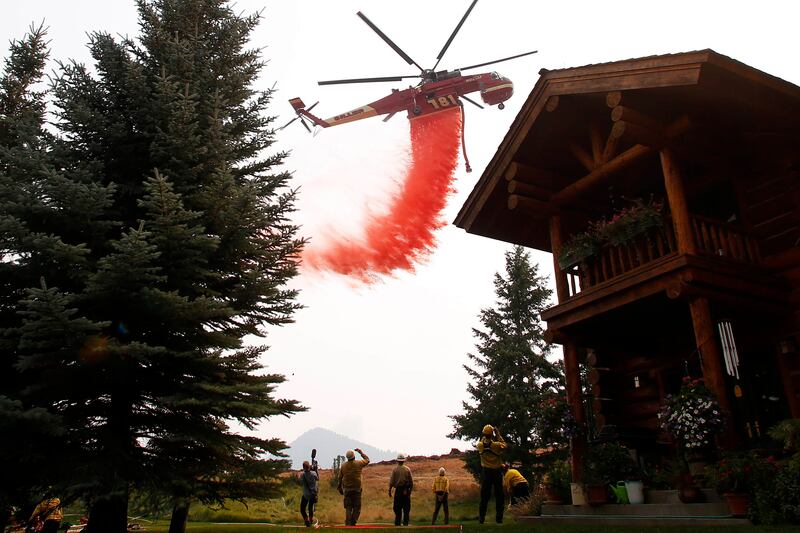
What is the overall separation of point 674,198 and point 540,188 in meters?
3.58

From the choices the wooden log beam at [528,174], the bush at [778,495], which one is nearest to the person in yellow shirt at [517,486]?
the wooden log beam at [528,174]

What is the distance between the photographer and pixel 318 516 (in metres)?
21.1

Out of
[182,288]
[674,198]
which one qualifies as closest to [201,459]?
[182,288]

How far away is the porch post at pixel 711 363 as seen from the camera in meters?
8.37

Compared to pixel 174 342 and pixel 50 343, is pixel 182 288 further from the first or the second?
pixel 50 343

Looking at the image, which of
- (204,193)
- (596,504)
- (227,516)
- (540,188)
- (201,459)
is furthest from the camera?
(227,516)

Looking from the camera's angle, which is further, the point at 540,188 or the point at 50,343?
the point at 540,188

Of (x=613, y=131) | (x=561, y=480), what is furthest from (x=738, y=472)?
(x=613, y=131)

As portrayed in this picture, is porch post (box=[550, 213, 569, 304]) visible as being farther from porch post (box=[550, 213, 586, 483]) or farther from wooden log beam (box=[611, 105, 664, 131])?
wooden log beam (box=[611, 105, 664, 131])

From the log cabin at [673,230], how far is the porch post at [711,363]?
0.02 m

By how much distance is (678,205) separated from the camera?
973cm

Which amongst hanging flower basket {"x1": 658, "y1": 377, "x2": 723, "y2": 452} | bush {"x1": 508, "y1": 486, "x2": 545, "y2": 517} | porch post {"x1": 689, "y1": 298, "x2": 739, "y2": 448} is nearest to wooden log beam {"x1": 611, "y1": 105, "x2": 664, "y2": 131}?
porch post {"x1": 689, "y1": 298, "x2": 739, "y2": 448}

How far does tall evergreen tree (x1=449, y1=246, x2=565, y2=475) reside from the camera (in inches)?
1047

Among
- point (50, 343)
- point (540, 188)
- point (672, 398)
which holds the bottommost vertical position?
point (672, 398)
